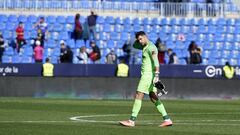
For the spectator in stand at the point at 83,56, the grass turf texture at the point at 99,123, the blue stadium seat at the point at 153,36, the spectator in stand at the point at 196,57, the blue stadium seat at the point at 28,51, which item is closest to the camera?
the grass turf texture at the point at 99,123

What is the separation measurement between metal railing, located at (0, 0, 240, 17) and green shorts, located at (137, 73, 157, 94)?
23529 mm

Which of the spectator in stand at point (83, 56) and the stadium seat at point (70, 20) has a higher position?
the stadium seat at point (70, 20)

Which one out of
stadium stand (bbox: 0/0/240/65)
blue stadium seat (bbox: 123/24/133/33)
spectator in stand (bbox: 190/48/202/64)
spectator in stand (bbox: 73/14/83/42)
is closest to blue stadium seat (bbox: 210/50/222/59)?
stadium stand (bbox: 0/0/240/65)

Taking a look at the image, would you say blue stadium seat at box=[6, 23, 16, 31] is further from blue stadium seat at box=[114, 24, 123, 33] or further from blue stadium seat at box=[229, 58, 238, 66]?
blue stadium seat at box=[229, 58, 238, 66]

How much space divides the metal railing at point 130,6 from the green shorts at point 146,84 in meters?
23.5

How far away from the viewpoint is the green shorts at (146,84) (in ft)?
52.6

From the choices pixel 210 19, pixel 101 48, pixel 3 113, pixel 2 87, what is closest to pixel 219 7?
pixel 210 19

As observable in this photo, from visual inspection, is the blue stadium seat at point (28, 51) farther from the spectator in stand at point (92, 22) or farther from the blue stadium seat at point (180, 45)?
the blue stadium seat at point (180, 45)

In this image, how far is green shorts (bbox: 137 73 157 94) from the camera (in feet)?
52.6

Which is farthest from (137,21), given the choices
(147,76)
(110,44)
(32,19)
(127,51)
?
(147,76)

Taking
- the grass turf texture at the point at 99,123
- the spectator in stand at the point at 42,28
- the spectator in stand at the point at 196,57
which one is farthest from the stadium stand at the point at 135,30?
the grass turf texture at the point at 99,123

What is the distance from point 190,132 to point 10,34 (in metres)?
24.0

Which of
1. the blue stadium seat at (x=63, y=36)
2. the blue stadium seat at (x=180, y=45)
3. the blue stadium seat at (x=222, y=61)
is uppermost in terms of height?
the blue stadium seat at (x=63, y=36)

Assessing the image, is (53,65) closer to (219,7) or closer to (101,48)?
(101,48)
